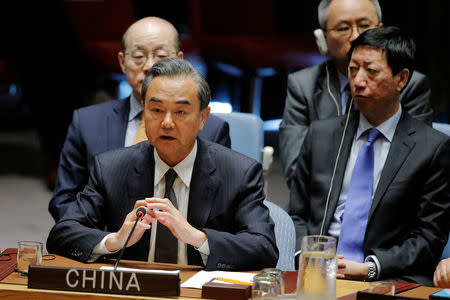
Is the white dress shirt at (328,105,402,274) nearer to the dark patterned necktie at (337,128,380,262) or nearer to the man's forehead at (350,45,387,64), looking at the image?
the dark patterned necktie at (337,128,380,262)

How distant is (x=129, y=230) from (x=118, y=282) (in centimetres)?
32

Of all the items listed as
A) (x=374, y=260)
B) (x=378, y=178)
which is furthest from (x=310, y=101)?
(x=374, y=260)

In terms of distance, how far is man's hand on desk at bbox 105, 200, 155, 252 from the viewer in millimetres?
2143

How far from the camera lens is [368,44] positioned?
2871 mm

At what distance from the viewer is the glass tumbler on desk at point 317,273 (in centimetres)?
181

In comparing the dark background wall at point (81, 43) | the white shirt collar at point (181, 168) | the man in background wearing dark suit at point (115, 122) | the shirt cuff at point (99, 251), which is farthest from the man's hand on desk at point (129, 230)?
the dark background wall at point (81, 43)

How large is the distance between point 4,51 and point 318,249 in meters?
4.54

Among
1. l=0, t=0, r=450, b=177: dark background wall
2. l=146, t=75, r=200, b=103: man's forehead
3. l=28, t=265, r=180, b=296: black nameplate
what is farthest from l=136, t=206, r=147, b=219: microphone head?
l=0, t=0, r=450, b=177: dark background wall

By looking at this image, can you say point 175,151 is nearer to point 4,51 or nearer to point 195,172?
point 195,172

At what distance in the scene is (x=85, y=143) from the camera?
325cm

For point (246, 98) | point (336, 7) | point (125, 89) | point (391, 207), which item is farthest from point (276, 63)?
point (391, 207)

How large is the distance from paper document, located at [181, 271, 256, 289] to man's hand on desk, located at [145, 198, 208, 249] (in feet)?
0.40

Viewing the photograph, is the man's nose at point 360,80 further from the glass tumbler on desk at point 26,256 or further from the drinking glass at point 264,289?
the glass tumbler on desk at point 26,256

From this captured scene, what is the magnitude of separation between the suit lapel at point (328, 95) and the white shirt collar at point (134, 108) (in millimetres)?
807
